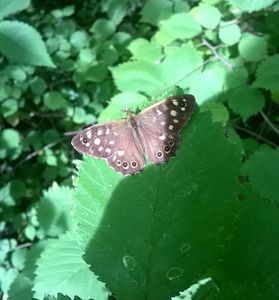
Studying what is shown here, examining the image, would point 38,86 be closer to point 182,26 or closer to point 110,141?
point 182,26

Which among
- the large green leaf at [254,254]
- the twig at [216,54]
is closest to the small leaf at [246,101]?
the twig at [216,54]

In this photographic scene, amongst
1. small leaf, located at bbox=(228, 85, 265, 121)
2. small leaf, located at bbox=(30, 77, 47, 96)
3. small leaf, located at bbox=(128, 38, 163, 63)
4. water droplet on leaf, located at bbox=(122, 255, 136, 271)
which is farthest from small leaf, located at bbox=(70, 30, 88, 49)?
water droplet on leaf, located at bbox=(122, 255, 136, 271)

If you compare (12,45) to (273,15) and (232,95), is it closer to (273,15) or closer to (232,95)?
(232,95)

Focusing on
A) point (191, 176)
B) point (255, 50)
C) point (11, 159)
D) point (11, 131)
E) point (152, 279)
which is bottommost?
point (11, 159)

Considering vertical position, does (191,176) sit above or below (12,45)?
above

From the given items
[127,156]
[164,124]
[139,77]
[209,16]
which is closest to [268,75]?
[209,16]

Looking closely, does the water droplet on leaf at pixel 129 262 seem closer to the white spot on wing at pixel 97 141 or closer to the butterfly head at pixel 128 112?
the butterfly head at pixel 128 112

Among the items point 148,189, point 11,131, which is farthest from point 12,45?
point 148,189
